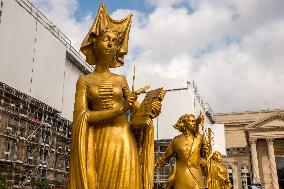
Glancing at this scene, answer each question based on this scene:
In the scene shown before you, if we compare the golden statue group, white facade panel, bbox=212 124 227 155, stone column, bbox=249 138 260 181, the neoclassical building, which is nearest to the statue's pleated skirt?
the golden statue group

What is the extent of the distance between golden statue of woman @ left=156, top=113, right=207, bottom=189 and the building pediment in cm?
4227

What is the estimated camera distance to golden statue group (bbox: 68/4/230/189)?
3.38 metres

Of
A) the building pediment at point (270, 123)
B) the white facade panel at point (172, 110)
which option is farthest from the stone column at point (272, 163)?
the white facade panel at point (172, 110)

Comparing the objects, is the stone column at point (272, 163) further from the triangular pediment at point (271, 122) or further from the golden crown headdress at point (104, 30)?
the golden crown headdress at point (104, 30)

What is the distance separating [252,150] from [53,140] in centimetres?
3341

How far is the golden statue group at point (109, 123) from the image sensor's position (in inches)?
133

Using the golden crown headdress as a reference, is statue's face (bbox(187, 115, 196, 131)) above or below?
below

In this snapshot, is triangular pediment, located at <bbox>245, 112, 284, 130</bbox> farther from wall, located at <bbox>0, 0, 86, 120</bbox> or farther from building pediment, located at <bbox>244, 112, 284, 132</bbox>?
wall, located at <bbox>0, 0, 86, 120</bbox>

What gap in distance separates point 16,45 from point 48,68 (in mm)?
3142

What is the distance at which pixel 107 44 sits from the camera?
383 cm

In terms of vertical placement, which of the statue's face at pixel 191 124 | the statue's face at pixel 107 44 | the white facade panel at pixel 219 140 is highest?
the white facade panel at pixel 219 140

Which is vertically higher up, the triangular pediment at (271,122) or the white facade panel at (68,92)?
the triangular pediment at (271,122)

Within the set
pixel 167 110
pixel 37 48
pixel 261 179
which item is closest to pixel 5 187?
pixel 37 48

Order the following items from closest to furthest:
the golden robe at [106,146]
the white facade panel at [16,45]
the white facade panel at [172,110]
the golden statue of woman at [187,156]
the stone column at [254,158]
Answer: the golden robe at [106,146] < the golden statue of woman at [187,156] < the white facade panel at [16,45] < the white facade panel at [172,110] < the stone column at [254,158]
